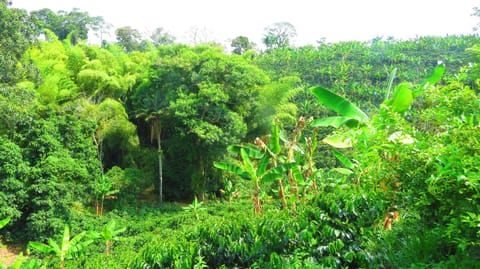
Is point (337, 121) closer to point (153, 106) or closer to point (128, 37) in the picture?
point (153, 106)

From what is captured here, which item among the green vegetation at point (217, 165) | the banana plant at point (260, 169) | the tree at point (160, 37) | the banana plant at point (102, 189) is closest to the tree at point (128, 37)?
the tree at point (160, 37)

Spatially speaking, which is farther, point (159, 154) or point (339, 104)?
point (159, 154)

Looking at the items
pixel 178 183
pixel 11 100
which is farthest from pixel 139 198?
pixel 11 100

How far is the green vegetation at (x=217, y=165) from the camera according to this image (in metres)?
2.60

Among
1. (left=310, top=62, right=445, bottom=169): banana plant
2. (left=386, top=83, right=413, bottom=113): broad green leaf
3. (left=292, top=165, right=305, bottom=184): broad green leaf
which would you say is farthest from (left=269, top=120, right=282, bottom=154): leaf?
(left=386, top=83, right=413, bottom=113): broad green leaf

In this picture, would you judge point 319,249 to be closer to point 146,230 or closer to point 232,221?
point 232,221

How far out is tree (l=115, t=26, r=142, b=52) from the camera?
30.8 m

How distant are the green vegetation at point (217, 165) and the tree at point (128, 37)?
16348mm

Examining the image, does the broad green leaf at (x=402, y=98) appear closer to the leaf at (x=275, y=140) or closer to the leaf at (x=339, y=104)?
the leaf at (x=339, y=104)

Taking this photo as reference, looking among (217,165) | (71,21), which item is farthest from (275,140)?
(71,21)

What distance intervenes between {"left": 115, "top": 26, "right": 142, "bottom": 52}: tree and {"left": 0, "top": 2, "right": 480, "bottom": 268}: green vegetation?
1635cm

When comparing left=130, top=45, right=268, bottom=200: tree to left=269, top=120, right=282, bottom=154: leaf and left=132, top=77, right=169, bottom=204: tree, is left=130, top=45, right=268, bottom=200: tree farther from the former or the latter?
left=269, top=120, right=282, bottom=154: leaf

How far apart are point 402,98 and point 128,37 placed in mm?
31099

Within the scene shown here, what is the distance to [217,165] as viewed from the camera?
193 inches
